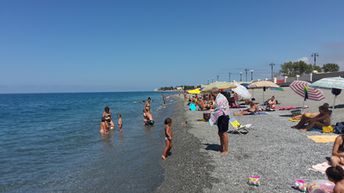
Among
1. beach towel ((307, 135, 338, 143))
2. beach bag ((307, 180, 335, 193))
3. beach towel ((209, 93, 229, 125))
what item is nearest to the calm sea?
beach towel ((209, 93, 229, 125))

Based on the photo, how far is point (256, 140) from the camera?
394 inches

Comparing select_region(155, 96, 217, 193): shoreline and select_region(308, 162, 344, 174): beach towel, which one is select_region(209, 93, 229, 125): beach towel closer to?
select_region(155, 96, 217, 193): shoreline

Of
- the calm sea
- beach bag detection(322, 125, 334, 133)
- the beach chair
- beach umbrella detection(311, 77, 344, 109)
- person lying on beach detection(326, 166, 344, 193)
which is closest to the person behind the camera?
person lying on beach detection(326, 166, 344, 193)

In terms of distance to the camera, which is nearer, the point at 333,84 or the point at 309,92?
the point at 333,84

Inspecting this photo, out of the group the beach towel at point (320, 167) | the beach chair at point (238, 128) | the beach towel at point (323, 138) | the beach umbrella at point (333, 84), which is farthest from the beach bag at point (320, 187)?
the beach umbrella at point (333, 84)

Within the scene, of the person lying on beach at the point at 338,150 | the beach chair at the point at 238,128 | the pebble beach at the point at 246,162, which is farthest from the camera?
the beach chair at the point at 238,128

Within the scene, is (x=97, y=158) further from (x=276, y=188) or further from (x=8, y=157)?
(x=276, y=188)

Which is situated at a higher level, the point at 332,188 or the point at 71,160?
the point at 332,188

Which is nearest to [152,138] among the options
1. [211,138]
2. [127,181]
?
[211,138]

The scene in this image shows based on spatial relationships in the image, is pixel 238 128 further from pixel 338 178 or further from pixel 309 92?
pixel 338 178

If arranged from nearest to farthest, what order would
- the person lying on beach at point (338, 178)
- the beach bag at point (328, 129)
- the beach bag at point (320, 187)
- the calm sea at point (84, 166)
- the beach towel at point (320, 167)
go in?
the person lying on beach at point (338, 178)
the beach bag at point (320, 187)
the beach towel at point (320, 167)
the calm sea at point (84, 166)
the beach bag at point (328, 129)

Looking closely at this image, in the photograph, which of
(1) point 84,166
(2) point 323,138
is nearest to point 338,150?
(2) point 323,138

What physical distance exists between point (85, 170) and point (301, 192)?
5951mm

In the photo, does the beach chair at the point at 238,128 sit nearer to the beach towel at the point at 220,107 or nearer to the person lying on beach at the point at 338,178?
the beach towel at the point at 220,107
